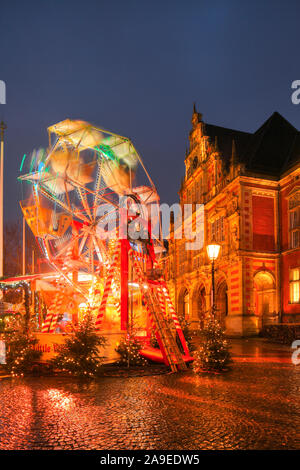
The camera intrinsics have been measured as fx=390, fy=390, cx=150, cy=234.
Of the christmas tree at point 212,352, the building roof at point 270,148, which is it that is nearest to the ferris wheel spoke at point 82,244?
the christmas tree at point 212,352

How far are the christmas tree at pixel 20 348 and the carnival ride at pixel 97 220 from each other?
1.62 metres

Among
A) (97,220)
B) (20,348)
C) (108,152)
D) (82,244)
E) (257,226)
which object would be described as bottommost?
(20,348)

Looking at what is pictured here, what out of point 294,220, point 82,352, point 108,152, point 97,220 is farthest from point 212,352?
point 294,220

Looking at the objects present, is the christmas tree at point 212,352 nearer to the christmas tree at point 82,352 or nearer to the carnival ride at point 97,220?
the carnival ride at point 97,220

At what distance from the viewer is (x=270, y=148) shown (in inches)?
1303

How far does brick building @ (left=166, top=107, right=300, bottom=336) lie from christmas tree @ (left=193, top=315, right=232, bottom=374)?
14139 millimetres

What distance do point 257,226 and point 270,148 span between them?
759 centimetres

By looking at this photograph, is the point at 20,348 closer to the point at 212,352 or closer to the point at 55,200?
the point at 55,200

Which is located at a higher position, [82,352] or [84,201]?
[84,201]

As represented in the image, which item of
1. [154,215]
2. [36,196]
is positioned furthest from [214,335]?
[36,196]

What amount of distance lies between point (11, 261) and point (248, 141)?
27678 mm

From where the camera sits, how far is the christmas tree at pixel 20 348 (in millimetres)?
12234

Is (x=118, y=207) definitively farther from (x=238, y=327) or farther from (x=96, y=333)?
(x=238, y=327)

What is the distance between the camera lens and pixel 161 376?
449 inches
